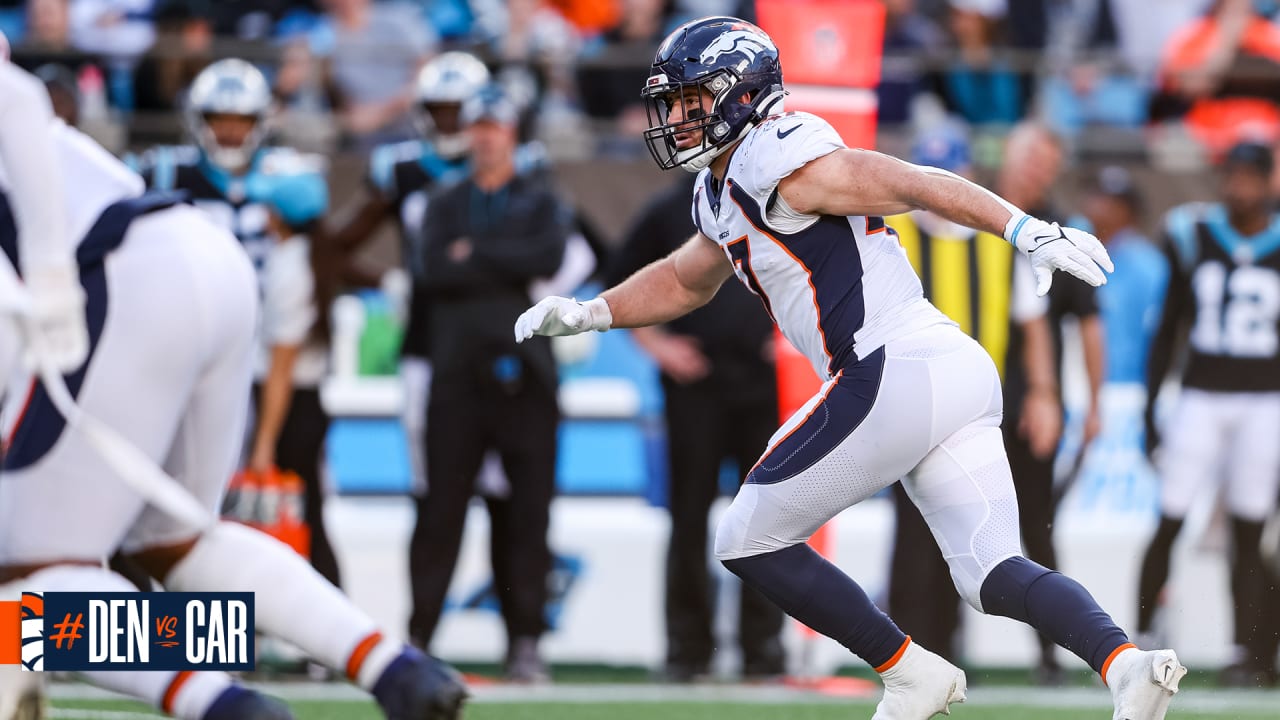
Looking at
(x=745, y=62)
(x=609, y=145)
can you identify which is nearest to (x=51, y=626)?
(x=745, y=62)

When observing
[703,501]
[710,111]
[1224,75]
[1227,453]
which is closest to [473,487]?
[703,501]

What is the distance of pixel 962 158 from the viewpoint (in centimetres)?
779

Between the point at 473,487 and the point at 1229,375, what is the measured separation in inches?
121

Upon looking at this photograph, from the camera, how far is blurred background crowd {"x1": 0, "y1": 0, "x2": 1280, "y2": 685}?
7.23 meters

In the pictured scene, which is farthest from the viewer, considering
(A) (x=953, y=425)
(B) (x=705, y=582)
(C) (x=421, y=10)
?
(C) (x=421, y=10)

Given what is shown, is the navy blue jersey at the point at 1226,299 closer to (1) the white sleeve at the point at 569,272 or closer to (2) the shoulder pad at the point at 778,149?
(1) the white sleeve at the point at 569,272

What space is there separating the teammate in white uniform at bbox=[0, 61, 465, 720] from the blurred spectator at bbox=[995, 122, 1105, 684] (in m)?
4.05

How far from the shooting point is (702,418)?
7.48 metres

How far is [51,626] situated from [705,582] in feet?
12.5

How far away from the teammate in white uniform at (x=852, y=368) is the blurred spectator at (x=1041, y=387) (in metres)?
3.25

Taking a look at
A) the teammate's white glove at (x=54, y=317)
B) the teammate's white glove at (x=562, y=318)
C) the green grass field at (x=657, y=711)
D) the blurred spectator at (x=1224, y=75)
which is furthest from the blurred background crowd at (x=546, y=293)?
the teammate's white glove at (x=54, y=317)

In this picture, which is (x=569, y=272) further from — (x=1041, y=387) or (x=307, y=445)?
(x=1041, y=387)

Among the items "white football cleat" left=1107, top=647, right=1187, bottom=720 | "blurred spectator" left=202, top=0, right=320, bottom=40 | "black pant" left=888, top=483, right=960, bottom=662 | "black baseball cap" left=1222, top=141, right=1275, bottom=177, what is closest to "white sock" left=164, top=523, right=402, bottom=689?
"white football cleat" left=1107, top=647, right=1187, bottom=720

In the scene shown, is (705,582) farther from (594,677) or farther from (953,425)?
(953,425)
